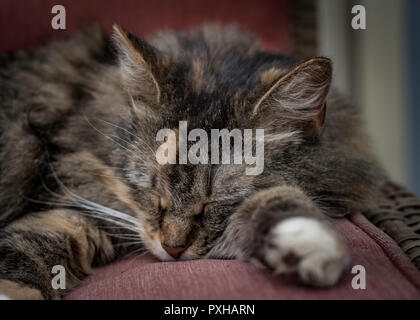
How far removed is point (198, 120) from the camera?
1.01m

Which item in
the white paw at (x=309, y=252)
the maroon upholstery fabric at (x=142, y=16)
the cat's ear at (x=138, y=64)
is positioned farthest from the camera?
the maroon upholstery fabric at (x=142, y=16)

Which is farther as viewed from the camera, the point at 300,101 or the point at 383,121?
the point at 383,121

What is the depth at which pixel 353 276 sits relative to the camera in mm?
811

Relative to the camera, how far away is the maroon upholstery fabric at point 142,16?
1.58 metres

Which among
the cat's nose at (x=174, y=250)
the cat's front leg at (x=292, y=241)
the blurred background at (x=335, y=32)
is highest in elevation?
the blurred background at (x=335, y=32)

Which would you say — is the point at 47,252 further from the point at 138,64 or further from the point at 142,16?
the point at 142,16

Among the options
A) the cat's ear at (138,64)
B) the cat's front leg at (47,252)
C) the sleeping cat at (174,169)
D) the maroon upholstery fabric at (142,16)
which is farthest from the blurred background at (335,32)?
the cat's front leg at (47,252)

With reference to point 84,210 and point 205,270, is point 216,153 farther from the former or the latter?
point 84,210

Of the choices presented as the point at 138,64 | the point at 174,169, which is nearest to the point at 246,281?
the point at 174,169

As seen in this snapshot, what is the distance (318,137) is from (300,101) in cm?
11

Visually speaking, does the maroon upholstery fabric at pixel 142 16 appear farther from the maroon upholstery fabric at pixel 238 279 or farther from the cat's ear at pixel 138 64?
the cat's ear at pixel 138 64

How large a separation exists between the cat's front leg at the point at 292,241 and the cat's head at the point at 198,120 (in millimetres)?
86
